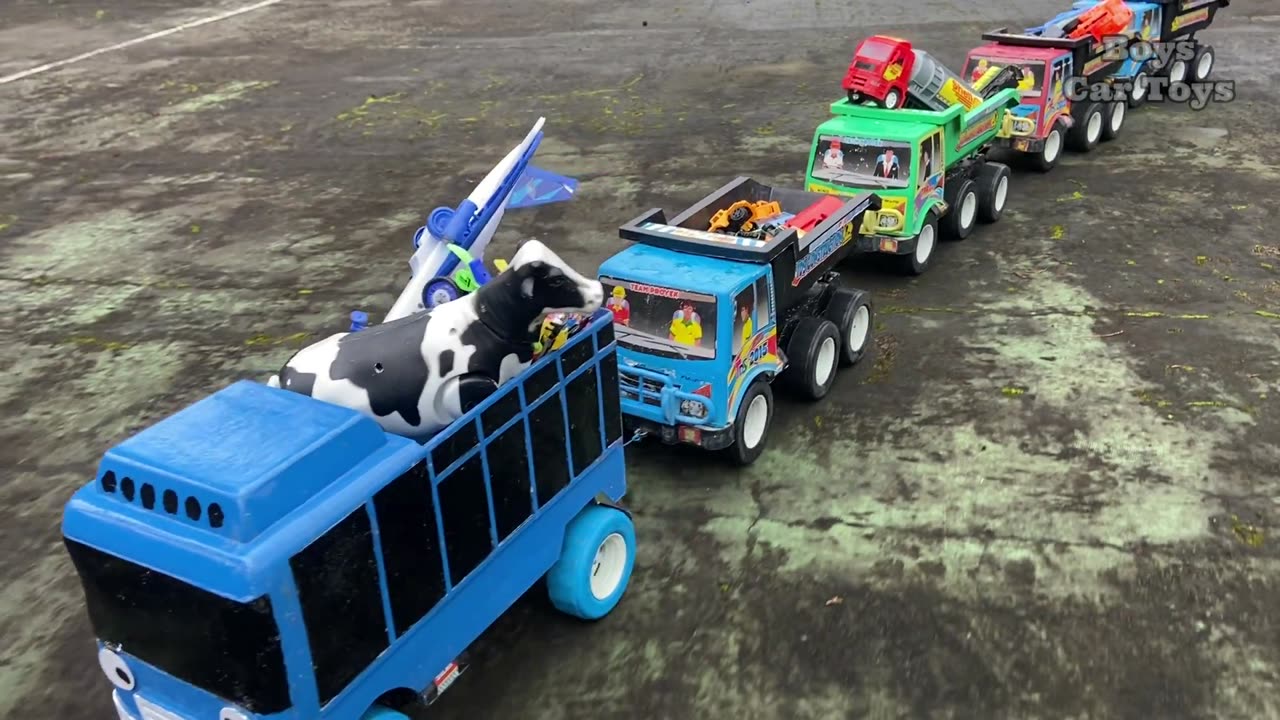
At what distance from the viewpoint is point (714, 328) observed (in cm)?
614

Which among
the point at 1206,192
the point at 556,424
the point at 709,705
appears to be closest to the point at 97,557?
the point at 556,424

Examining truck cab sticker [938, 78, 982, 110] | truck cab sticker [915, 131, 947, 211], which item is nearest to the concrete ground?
truck cab sticker [915, 131, 947, 211]

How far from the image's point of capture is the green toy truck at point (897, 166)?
8.83m

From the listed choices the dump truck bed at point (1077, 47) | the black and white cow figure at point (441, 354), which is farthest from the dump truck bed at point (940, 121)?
the black and white cow figure at point (441, 354)

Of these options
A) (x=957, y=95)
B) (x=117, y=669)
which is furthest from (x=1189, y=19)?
(x=117, y=669)

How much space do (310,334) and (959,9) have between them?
57.5 ft

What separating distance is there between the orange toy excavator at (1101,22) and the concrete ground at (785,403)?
1.62 metres

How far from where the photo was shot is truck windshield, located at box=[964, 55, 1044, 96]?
11.3m

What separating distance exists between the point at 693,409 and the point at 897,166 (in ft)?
12.6

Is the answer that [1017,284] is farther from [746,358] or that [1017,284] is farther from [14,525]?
[14,525]

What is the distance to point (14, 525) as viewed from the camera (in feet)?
21.2

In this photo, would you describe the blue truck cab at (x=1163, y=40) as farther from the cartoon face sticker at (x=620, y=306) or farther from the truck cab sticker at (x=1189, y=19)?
the cartoon face sticker at (x=620, y=306)

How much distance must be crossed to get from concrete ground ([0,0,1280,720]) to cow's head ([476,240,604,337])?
1.93 m

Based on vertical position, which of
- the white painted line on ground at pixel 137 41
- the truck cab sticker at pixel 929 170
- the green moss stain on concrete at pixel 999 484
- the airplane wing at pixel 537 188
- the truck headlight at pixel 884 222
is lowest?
the green moss stain on concrete at pixel 999 484
